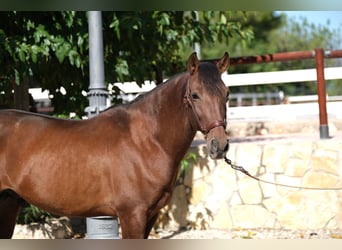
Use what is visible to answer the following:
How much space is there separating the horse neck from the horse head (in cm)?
10

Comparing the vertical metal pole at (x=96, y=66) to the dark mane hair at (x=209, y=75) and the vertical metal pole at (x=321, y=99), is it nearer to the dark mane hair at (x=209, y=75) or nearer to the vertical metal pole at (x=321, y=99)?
the dark mane hair at (x=209, y=75)

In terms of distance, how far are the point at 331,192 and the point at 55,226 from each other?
10.6 ft

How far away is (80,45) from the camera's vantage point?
5.45m

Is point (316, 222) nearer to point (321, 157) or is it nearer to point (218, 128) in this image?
point (321, 157)

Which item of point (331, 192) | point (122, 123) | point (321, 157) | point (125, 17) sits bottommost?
point (331, 192)

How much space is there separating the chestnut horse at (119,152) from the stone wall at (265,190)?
9.55 ft

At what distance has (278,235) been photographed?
18.6 ft

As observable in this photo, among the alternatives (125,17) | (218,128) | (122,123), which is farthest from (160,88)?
(125,17)

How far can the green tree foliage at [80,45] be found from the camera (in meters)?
5.31

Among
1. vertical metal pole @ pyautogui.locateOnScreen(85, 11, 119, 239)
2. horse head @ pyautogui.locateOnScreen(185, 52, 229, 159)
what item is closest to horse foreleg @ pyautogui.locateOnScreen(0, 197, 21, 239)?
vertical metal pole @ pyautogui.locateOnScreen(85, 11, 119, 239)

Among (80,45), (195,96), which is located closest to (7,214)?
(195,96)

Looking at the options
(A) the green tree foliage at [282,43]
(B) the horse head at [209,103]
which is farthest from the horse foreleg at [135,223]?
(A) the green tree foliage at [282,43]

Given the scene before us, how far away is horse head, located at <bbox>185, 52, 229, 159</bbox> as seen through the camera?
111 inches

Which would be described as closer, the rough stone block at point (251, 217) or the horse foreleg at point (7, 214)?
the horse foreleg at point (7, 214)
